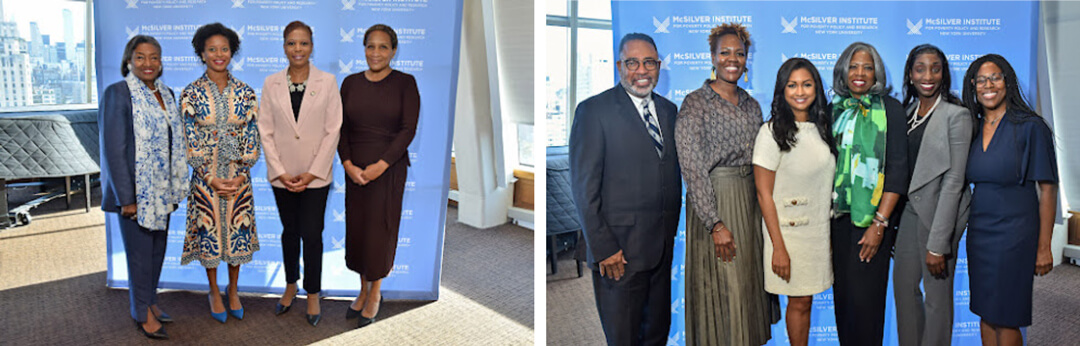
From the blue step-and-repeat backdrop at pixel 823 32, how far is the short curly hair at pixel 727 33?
0.09 ft

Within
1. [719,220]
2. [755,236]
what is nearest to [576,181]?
[719,220]

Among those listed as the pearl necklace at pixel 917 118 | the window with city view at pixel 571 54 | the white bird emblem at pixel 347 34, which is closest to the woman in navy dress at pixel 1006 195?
the pearl necklace at pixel 917 118

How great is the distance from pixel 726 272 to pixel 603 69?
94 cm

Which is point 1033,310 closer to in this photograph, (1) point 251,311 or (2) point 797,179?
(2) point 797,179

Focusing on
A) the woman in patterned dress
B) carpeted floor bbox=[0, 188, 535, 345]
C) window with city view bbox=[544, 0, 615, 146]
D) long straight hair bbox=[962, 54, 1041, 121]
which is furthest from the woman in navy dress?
the woman in patterned dress

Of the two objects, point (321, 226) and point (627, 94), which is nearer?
point (627, 94)

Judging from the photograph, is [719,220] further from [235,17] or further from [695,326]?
[235,17]

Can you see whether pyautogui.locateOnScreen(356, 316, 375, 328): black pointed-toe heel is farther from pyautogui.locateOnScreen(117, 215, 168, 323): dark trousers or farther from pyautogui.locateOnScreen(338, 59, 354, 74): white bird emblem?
pyautogui.locateOnScreen(338, 59, 354, 74): white bird emblem

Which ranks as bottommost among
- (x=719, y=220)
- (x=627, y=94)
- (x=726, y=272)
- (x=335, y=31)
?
(x=726, y=272)

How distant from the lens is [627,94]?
2646mm

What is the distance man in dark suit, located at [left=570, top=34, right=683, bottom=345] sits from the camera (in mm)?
2625

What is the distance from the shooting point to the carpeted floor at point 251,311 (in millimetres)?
3256

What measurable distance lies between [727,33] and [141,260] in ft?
9.01

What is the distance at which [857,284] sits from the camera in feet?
8.91
